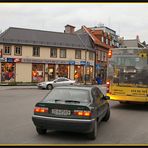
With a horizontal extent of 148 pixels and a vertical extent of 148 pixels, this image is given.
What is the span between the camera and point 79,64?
156 ft

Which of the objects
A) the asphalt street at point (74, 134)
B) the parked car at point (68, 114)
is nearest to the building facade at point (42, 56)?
the asphalt street at point (74, 134)

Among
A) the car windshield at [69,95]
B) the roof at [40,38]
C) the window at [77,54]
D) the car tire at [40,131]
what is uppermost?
the roof at [40,38]

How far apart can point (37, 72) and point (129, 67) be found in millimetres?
29045

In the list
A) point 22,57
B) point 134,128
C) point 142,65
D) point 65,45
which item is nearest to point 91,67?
point 65,45

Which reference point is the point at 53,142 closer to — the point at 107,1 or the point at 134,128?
the point at 134,128

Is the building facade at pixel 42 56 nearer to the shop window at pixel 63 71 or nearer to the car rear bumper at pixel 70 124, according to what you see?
the shop window at pixel 63 71

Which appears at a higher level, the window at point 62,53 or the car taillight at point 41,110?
the window at point 62,53

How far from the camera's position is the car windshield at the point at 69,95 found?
8.79 m

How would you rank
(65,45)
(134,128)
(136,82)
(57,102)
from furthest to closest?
(65,45) → (136,82) → (134,128) → (57,102)

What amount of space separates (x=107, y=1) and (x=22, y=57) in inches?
1274

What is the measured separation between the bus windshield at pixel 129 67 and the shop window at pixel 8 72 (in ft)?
87.1

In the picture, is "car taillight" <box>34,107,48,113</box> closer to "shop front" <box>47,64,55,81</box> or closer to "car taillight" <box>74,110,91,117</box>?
"car taillight" <box>74,110,91,117</box>

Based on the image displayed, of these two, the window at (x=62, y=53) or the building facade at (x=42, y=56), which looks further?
the window at (x=62, y=53)

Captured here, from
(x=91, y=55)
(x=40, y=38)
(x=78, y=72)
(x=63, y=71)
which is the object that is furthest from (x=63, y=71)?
(x=91, y=55)
